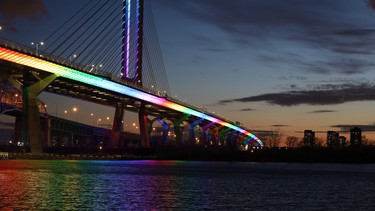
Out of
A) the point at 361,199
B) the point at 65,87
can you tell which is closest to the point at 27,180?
the point at 361,199

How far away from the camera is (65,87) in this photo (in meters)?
117

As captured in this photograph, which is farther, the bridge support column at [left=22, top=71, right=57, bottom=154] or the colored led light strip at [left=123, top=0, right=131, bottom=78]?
the colored led light strip at [left=123, top=0, right=131, bottom=78]

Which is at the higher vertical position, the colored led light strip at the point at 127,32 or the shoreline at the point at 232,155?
the colored led light strip at the point at 127,32

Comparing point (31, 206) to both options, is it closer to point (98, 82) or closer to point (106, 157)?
point (98, 82)

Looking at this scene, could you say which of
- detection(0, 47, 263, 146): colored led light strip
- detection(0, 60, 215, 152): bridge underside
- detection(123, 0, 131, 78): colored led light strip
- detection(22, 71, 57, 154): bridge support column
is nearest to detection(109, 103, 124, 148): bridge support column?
detection(0, 60, 215, 152): bridge underside

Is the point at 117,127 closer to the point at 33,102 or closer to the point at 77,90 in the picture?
the point at 77,90

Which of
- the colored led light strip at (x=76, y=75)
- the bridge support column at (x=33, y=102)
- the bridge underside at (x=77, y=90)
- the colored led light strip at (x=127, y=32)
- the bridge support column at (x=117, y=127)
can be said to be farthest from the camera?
the bridge support column at (x=117, y=127)

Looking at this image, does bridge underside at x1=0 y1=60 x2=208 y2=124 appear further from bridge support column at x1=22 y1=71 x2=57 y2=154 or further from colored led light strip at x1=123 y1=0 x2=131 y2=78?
colored led light strip at x1=123 y1=0 x2=131 y2=78

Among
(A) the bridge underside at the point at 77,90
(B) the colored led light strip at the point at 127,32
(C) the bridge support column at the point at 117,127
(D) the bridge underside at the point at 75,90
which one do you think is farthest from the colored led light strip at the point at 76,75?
(C) the bridge support column at the point at 117,127

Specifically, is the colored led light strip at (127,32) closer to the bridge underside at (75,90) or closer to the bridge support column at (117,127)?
the bridge underside at (75,90)

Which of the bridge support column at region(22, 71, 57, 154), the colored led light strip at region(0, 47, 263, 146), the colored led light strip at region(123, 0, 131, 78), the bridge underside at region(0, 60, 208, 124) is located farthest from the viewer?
the colored led light strip at region(123, 0, 131, 78)

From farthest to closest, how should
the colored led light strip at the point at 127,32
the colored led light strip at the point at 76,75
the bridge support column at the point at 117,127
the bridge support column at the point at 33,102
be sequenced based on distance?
the bridge support column at the point at 117,127 < the colored led light strip at the point at 127,32 < the bridge support column at the point at 33,102 < the colored led light strip at the point at 76,75

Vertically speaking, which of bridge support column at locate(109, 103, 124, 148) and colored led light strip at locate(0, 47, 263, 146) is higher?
colored led light strip at locate(0, 47, 263, 146)

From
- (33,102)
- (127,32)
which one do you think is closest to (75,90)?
(127,32)
